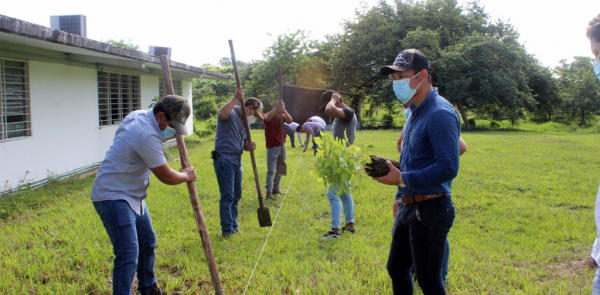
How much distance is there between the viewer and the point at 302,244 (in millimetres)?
4965

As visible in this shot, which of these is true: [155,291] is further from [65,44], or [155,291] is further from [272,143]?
[65,44]

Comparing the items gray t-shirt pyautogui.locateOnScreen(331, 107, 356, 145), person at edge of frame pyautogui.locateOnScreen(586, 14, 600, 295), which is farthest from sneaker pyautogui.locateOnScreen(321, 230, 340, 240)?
person at edge of frame pyautogui.locateOnScreen(586, 14, 600, 295)

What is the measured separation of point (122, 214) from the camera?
3045mm

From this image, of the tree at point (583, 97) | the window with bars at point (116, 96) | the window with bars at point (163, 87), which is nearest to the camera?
the window with bars at point (116, 96)

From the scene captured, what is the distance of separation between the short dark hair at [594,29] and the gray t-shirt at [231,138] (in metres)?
3.92

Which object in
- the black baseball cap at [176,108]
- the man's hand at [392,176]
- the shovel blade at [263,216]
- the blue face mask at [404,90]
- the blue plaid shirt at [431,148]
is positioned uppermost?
the blue face mask at [404,90]

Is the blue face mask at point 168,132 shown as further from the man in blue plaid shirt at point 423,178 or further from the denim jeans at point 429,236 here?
the denim jeans at point 429,236

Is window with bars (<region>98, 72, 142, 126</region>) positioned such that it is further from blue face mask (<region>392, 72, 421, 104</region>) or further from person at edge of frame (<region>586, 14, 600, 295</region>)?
person at edge of frame (<region>586, 14, 600, 295</region>)

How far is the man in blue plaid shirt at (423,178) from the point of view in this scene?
243 cm

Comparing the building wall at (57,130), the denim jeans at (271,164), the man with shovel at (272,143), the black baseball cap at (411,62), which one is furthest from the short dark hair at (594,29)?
the building wall at (57,130)

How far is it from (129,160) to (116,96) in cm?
966

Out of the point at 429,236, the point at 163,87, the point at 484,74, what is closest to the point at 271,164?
the point at 429,236

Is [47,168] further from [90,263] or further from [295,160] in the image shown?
[295,160]

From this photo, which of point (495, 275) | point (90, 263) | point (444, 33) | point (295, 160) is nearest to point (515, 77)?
point (444, 33)
